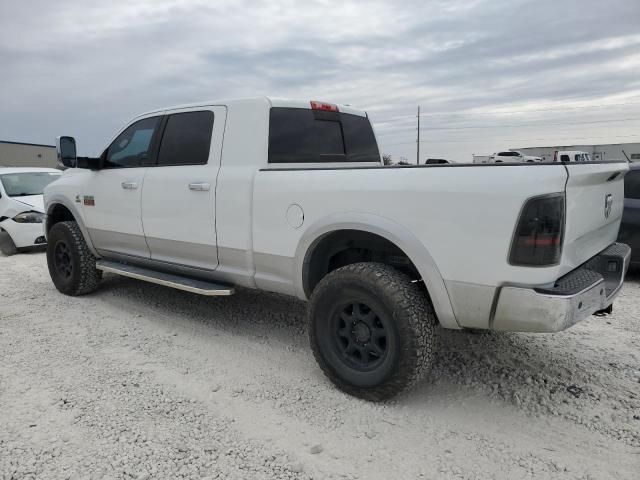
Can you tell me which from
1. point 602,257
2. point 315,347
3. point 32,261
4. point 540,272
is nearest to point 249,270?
point 315,347

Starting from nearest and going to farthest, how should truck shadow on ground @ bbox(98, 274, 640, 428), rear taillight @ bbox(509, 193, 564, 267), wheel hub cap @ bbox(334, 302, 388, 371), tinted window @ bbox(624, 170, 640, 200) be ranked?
rear taillight @ bbox(509, 193, 564, 267) → wheel hub cap @ bbox(334, 302, 388, 371) → truck shadow on ground @ bbox(98, 274, 640, 428) → tinted window @ bbox(624, 170, 640, 200)

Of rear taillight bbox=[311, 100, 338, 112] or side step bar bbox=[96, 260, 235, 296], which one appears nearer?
side step bar bbox=[96, 260, 235, 296]

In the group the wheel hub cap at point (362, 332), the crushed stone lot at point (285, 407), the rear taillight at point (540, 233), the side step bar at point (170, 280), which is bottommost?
the crushed stone lot at point (285, 407)

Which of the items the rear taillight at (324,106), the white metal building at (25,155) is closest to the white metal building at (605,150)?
the rear taillight at (324,106)

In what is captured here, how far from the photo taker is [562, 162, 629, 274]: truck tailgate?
8.63 ft

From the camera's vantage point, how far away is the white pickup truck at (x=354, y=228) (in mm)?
2600

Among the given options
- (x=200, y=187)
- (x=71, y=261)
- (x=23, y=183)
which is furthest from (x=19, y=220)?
(x=200, y=187)

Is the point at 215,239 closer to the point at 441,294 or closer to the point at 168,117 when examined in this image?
the point at 168,117

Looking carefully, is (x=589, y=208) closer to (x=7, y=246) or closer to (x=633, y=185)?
(x=633, y=185)

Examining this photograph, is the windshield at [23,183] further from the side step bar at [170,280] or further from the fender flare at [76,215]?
the side step bar at [170,280]

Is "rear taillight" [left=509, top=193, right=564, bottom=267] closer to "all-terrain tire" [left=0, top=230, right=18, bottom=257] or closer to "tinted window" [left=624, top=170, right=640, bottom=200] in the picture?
"tinted window" [left=624, top=170, right=640, bottom=200]

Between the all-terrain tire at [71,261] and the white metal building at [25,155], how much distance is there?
36.5m

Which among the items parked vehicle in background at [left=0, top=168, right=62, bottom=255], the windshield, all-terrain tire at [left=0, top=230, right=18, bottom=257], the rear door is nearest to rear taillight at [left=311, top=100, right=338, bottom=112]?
the rear door

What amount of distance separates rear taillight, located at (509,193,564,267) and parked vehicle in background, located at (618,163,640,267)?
437cm
